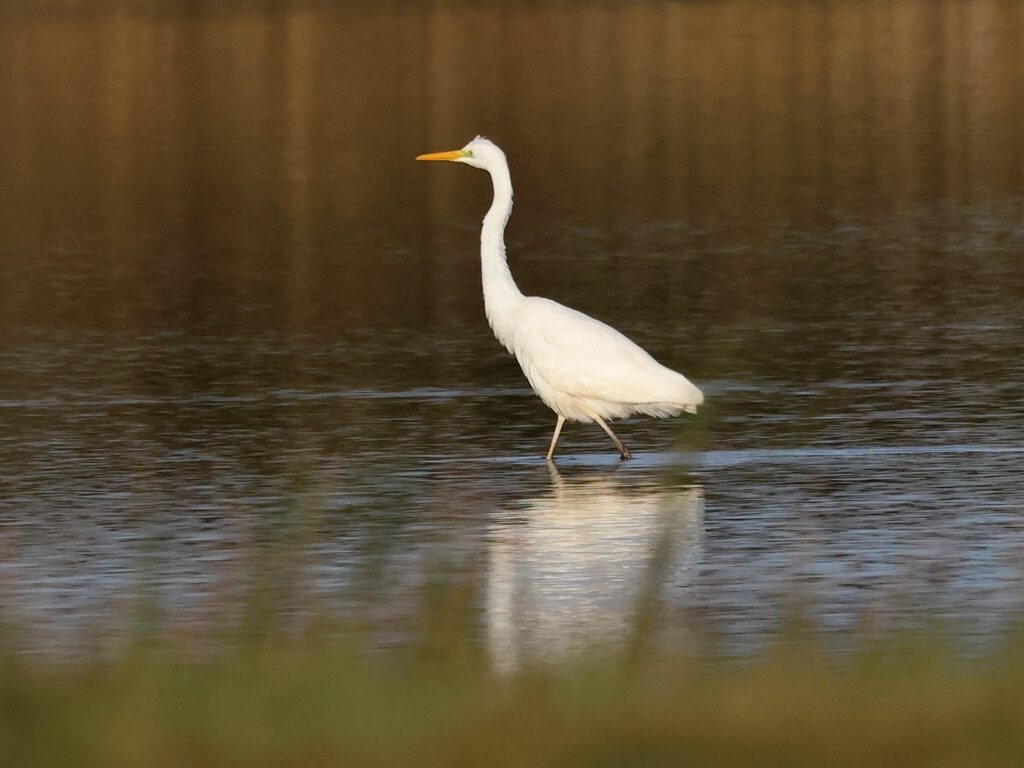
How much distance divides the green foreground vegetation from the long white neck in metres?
6.62

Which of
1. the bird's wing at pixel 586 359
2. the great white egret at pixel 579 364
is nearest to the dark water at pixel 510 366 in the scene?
the great white egret at pixel 579 364

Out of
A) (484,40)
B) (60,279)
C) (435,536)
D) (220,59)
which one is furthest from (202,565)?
(484,40)

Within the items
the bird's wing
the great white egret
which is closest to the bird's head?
the great white egret

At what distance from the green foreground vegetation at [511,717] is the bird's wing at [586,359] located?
573 centimetres

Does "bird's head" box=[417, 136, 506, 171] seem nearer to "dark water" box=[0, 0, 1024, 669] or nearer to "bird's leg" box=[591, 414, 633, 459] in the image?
"dark water" box=[0, 0, 1024, 669]

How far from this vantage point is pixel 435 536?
35.2 ft

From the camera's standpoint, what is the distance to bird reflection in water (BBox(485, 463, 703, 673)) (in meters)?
8.48

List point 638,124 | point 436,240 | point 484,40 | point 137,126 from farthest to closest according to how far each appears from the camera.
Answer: point 484,40
point 137,126
point 638,124
point 436,240

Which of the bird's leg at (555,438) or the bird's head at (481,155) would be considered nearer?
the bird's leg at (555,438)

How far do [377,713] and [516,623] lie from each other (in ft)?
8.54

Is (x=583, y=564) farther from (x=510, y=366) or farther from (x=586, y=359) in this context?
(x=510, y=366)

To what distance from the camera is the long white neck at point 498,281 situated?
13.3m

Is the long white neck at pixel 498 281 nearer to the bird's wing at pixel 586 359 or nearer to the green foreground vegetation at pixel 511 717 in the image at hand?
the bird's wing at pixel 586 359

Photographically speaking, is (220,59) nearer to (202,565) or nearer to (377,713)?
(202,565)
